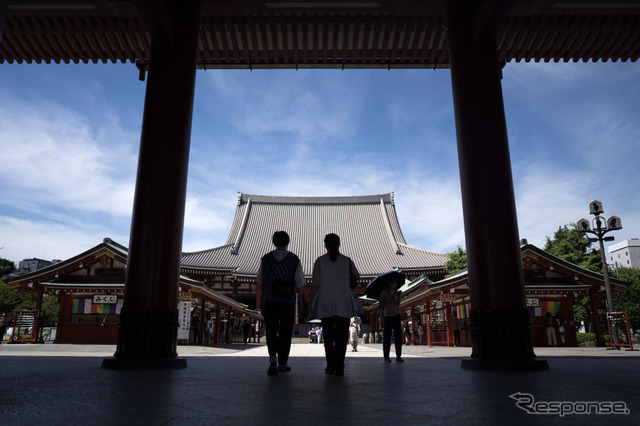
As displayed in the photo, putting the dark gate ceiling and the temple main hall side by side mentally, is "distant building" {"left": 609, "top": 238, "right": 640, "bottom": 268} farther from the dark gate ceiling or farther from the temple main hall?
the dark gate ceiling

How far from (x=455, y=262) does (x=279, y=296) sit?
2211 cm

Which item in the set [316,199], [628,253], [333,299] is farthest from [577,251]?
[628,253]

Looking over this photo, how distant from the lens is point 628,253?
93.7m

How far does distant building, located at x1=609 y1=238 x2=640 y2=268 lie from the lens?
9194 centimetres

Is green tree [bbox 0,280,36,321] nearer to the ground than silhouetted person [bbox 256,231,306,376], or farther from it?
farther from it

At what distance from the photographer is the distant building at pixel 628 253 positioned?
91.9 m

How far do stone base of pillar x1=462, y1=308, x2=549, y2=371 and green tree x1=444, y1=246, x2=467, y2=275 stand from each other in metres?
20.3

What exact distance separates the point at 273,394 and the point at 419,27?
5.81 meters

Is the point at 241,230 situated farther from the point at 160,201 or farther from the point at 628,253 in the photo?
the point at 628,253

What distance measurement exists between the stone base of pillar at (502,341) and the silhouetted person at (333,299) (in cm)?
145

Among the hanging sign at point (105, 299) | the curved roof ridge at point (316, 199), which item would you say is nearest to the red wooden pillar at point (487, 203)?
the hanging sign at point (105, 299)

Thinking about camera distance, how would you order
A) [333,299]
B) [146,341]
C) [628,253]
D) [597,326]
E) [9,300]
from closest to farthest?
[333,299]
[146,341]
[597,326]
[9,300]
[628,253]

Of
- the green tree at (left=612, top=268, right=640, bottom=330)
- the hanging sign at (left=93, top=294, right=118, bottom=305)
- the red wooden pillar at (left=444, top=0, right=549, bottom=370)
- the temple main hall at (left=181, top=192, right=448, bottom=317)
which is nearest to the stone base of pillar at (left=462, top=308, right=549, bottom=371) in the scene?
the red wooden pillar at (left=444, top=0, right=549, bottom=370)

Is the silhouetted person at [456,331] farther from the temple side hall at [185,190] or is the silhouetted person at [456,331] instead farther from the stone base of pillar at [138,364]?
the stone base of pillar at [138,364]
